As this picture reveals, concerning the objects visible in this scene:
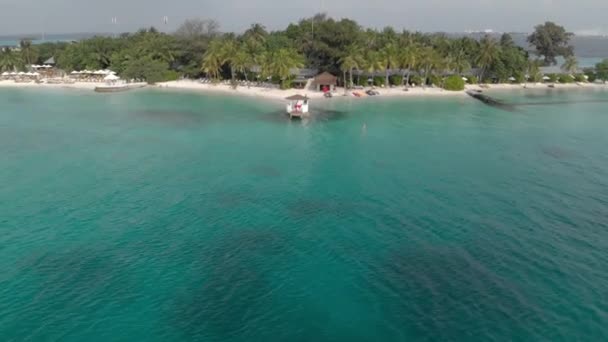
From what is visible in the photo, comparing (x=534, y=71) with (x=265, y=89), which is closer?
(x=265, y=89)

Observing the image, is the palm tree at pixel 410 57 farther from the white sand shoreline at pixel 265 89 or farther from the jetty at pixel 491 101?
the jetty at pixel 491 101

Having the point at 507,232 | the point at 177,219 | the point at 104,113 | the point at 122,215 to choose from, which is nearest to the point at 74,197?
the point at 122,215

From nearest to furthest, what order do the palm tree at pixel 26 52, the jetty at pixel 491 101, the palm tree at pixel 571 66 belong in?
the jetty at pixel 491 101, the palm tree at pixel 26 52, the palm tree at pixel 571 66

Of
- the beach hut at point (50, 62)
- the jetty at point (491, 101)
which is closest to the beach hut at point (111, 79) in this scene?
the beach hut at point (50, 62)

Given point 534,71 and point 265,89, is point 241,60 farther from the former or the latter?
point 534,71

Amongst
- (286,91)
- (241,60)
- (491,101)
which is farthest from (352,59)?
(491,101)

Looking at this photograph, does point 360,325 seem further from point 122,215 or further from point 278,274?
point 122,215

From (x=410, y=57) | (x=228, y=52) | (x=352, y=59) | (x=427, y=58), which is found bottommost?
(x=352, y=59)
